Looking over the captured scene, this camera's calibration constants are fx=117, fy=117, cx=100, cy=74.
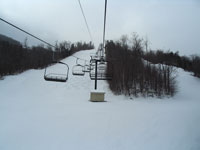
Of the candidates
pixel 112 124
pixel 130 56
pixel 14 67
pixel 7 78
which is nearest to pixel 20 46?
pixel 14 67

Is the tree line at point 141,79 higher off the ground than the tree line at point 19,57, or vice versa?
the tree line at point 19,57

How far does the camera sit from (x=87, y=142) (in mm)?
3361

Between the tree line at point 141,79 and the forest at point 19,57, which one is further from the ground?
the forest at point 19,57

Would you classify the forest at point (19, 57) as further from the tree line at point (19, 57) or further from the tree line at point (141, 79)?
the tree line at point (141, 79)

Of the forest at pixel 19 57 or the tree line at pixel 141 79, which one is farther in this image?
the forest at pixel 19 57

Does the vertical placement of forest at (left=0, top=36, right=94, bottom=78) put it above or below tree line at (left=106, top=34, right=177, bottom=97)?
above

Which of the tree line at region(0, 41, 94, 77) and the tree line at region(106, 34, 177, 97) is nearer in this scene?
the tree line at region(106, 34, 177, 97)

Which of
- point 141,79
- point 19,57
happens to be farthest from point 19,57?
point 141,79

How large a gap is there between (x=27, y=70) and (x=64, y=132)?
16519 millimetres

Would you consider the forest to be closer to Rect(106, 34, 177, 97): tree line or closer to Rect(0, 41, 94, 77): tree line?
Rect(0, 41, 94, 77): tree line

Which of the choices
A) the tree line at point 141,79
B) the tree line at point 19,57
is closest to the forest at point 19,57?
the tree line at point 19,57

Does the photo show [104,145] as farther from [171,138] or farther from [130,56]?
[130,56]

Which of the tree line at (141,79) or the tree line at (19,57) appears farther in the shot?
the tree line at (19,57)

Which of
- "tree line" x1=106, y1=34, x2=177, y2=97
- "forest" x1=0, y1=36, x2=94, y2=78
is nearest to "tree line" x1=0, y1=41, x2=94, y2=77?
"forest" x1=0, y1=36, x2=94, y2=78
